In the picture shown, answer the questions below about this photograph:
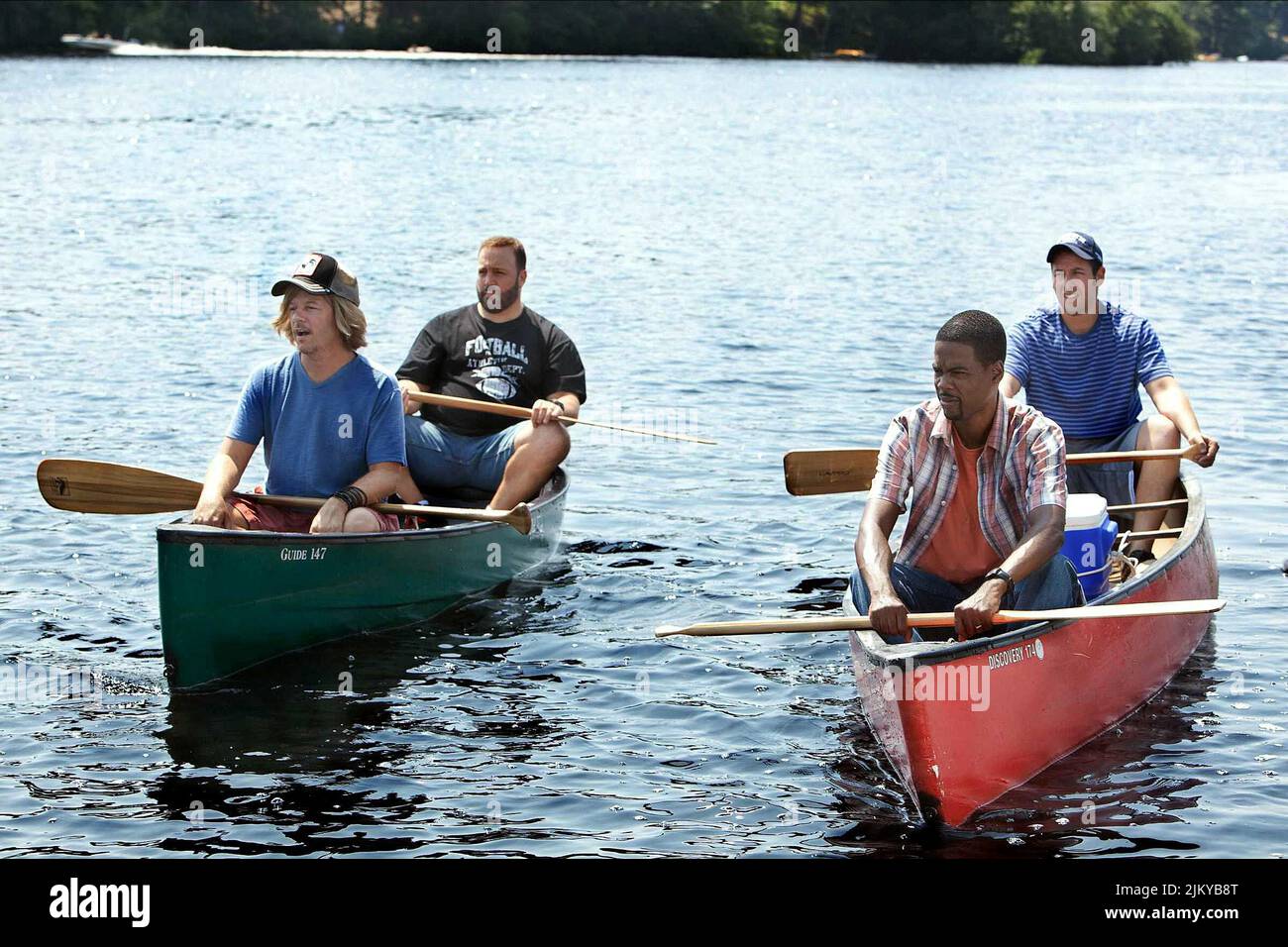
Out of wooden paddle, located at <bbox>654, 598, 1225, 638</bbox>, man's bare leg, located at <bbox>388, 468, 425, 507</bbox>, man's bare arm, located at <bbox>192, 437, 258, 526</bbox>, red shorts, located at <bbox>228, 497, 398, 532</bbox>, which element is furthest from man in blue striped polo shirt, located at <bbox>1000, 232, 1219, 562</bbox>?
man's bare arm, located at <bbox>192, 437, 258, 526</bbox>

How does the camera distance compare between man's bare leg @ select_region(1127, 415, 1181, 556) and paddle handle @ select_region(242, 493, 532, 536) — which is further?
man's bare leg @ select_region(1127, 415, 1181, 556)

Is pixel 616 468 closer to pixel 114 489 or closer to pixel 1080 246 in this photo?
pixel 114 489

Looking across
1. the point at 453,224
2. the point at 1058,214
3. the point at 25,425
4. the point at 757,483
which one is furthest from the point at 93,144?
the point at 757,483

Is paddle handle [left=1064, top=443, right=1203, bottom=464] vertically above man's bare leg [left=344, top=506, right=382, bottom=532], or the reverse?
paddle handle [left=1064, top=443, right=1203, bottom=464]

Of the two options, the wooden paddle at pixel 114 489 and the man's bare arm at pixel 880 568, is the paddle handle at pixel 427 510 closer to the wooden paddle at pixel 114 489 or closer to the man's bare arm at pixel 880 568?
the wooden paddle at pixel 114 489

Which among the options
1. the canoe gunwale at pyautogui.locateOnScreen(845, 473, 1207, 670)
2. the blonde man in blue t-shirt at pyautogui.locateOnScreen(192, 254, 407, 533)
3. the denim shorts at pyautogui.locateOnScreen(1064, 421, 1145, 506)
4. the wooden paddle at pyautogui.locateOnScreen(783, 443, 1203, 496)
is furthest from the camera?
the denim shorts at pyautogui.locateOnScreen(1064, 421, 1145, 506)

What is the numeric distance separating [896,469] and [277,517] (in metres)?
3.15

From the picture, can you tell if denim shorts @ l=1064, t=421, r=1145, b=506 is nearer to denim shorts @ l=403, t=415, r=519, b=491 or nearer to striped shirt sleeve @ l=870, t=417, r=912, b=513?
striped shirt sleeve @ l=870, t=417, r=912, b=513

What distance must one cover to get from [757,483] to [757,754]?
511 cm

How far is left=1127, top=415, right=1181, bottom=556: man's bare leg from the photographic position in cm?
866

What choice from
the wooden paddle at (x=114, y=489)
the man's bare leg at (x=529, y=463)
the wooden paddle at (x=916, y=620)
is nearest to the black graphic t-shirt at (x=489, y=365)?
the man's bare leg at (x=529, y=463)

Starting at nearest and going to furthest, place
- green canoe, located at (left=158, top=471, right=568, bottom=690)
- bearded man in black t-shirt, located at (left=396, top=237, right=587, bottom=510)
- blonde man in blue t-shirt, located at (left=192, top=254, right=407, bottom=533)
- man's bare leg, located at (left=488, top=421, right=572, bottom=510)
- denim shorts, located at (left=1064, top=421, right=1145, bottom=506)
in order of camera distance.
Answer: green canoe, located at (left=158, top=471, right=568, bottom=690)
blonde man in blue t-shirt, located at (left=192, top=254, right=407, bottom=533)
denim shorts, located at (left=1064, top=421, right=1145, bottom=506)
man's bare leg, located at (left=488, top=421, right=572, bottom=510)
bearded man in black t-shirt, located at (left=396, top=237, right=587, bottom=510)

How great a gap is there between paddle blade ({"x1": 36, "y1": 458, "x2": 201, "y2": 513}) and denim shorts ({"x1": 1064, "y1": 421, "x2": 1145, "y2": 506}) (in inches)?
176

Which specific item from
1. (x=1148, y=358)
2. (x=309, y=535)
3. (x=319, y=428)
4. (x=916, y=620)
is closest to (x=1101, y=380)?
(x=1148, y=358)
